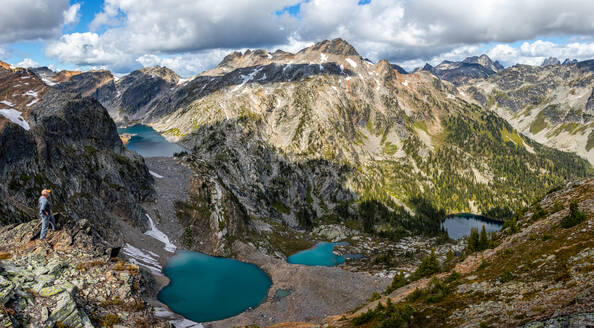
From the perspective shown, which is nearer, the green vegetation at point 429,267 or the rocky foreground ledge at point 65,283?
the rocky foreground ledge at point 65,283

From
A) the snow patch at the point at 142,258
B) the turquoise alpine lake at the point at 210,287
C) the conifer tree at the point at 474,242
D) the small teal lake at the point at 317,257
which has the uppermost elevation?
the conifer tree at the point at 474,242

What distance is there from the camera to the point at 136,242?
Result: 7981 cm

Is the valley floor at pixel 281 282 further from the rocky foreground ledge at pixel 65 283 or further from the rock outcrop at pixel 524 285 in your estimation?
the rock outcrop at pixel 524 285

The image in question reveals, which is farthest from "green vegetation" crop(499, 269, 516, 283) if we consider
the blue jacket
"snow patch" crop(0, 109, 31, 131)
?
"snow patch" crop(0, 109, 31, 131)

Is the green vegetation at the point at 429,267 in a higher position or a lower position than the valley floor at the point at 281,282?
higher

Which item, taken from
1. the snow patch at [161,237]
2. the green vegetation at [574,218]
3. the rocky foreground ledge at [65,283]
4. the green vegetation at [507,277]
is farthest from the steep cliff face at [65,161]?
A: the green vegetation at [574,218]

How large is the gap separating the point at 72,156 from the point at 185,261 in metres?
40.3

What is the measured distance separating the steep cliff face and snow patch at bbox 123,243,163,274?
8.19 meters

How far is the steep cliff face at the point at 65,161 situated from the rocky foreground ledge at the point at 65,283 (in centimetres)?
2077

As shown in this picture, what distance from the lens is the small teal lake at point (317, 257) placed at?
12412 cm

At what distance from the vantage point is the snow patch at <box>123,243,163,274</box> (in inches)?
2795

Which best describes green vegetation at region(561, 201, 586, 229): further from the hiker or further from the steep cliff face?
the steep cliff face

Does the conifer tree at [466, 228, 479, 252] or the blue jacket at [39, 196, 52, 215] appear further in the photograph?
the conifer tree at [466, 228, 479, 252]

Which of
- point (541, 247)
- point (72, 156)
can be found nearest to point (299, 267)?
point (541, 247)
